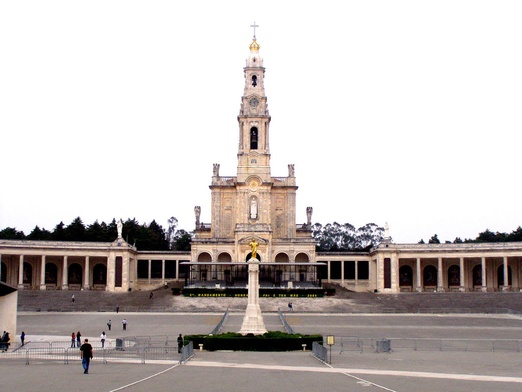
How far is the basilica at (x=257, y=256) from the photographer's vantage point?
307ft

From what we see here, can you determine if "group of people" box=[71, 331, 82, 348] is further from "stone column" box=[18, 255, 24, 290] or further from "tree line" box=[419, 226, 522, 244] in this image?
"tree line" box=[419, 226, 522, 244]

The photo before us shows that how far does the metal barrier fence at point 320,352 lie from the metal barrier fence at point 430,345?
93.1 inches

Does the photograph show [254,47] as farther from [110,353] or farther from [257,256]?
[110,353]

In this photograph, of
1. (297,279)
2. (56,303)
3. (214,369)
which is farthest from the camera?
(297,279)

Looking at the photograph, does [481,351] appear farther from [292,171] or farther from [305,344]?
[292,171]

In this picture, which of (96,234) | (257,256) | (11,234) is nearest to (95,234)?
(96,234)

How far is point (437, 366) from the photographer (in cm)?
3072

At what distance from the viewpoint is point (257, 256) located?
97312mm

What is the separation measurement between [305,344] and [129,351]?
907 centimetres

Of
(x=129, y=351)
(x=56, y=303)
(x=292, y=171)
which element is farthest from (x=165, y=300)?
(x=129, y=351)

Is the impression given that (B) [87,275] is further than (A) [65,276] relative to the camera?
Yes

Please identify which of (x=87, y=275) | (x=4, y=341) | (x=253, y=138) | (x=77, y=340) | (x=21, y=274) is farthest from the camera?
(x=253, y=138)

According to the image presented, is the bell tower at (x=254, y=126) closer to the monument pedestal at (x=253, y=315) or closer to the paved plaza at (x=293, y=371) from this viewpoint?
the paved plaza at (x=293, y=371)

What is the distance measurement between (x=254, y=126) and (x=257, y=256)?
18637mm
